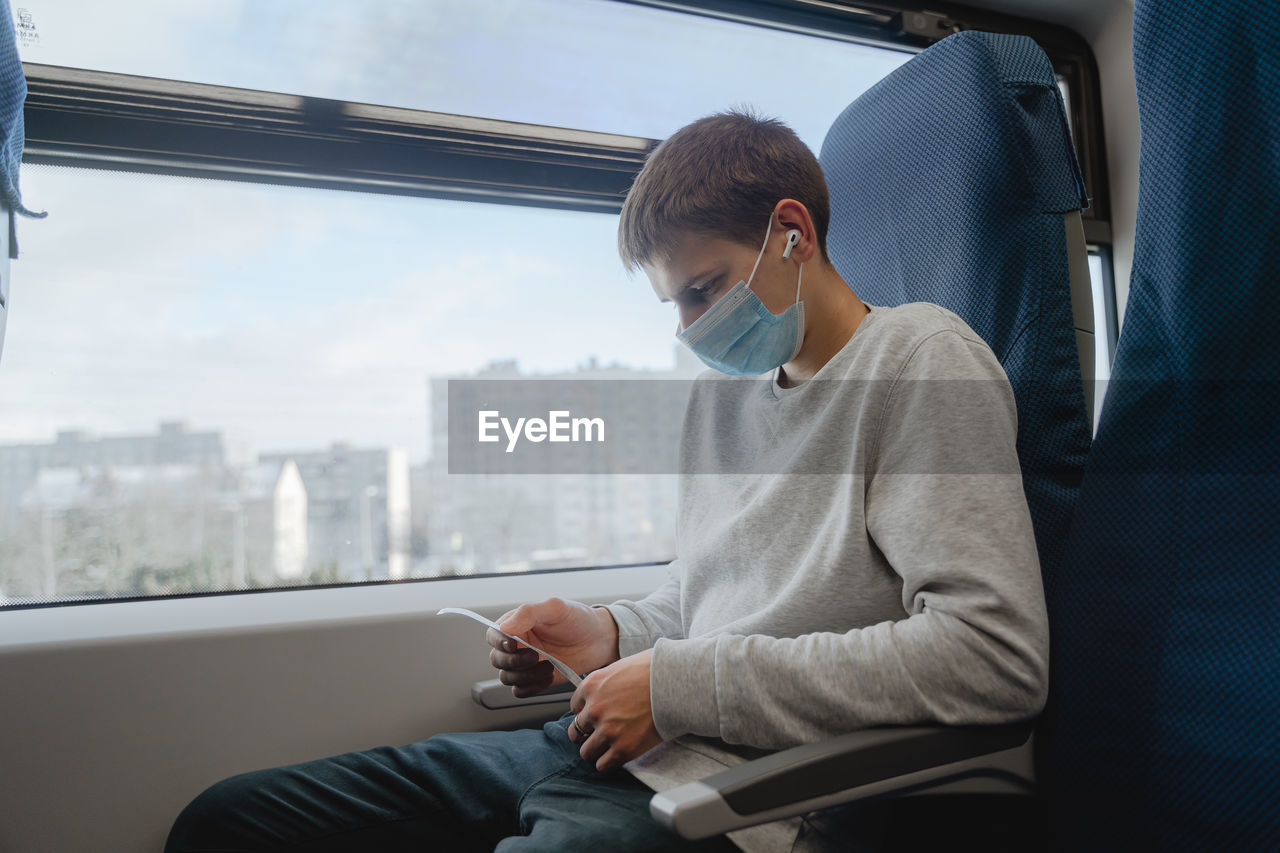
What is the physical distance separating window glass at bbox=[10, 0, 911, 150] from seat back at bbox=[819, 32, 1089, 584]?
0.27 m

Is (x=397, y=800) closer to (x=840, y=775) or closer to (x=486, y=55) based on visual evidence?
(x=840, y=775)

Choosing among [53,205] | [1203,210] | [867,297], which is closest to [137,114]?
[53,205]

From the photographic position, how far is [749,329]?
1.00m

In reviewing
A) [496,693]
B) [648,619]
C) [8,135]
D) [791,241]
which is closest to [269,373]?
[8,135]

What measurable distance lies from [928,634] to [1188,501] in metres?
0.25

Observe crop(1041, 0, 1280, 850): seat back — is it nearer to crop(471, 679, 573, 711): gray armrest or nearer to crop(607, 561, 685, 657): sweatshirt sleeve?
crop(607, 561, 685, 657): sweatshirt sleeve

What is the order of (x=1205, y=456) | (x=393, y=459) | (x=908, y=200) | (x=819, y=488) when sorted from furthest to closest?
(x=393, y=459) → (x=908, y=200) → (x=819, y=488) → (x=1205, y=456)

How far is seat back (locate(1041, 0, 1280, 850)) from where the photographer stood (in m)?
0.63

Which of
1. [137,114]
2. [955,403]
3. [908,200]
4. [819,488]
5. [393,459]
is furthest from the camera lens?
[393,459]

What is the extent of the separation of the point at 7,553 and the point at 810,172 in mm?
1385

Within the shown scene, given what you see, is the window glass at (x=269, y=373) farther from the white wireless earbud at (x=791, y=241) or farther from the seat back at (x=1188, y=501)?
the seat back at (x=1188, y=501)

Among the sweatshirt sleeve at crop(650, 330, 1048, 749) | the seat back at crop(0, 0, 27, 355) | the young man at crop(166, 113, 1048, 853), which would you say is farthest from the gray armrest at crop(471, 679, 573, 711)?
the seat back at crop(0, 0, 27, 355)

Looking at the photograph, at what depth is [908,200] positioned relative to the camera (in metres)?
1.03

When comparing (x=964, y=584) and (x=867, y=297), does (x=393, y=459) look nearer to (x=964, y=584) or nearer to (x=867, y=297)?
(x=867, y=297)
